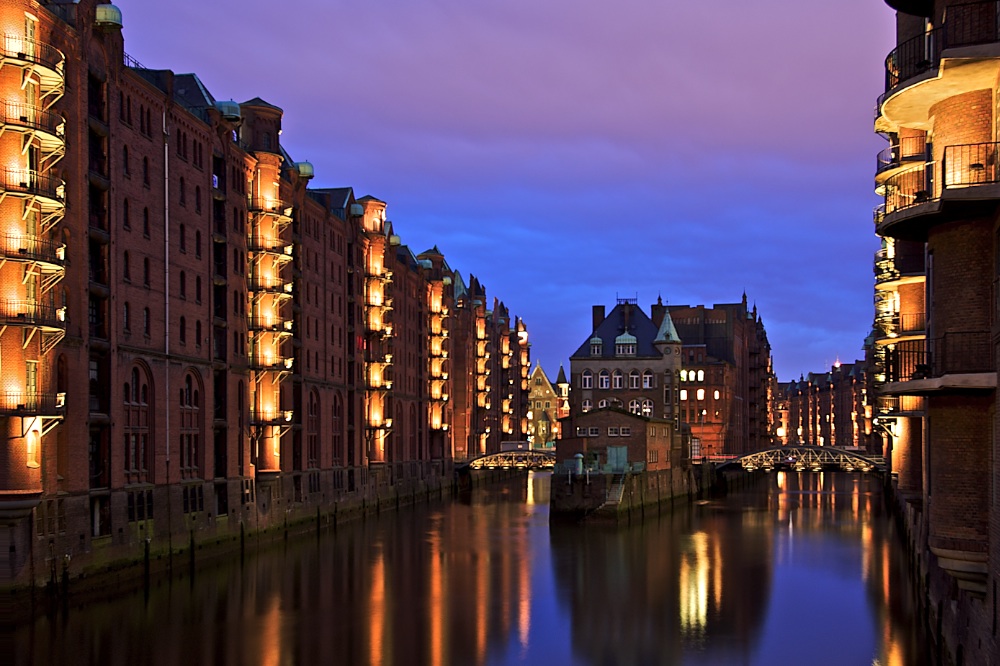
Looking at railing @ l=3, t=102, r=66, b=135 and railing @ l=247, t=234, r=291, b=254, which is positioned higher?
railing @ l=3, t=102, r=66, b=135

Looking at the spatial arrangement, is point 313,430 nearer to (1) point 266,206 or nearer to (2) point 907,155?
(1) point 266,206

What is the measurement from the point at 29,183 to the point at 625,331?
9225 cm

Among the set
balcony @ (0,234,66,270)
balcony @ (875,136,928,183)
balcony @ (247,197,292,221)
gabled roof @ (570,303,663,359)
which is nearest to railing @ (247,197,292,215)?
balcony @ (247,197,292,221)

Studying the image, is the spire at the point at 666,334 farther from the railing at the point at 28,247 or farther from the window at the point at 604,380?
the railing at the point at 28,247

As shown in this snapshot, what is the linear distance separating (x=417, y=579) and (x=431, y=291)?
73.3 m

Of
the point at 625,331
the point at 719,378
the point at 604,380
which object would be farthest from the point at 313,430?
the point at 719,378

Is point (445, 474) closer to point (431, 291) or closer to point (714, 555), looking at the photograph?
point (431, 291)

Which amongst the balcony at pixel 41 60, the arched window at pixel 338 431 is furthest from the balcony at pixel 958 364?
the arched window at pixel 338 431

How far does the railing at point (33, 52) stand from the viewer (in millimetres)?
44062

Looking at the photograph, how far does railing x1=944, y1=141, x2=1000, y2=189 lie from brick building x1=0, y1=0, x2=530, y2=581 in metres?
34.6

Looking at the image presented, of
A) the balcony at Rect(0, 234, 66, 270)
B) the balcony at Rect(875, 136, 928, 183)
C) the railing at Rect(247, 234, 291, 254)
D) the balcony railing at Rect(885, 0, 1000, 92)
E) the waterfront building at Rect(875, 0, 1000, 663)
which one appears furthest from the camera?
the railing at Rect(247, 234, 291, 254)

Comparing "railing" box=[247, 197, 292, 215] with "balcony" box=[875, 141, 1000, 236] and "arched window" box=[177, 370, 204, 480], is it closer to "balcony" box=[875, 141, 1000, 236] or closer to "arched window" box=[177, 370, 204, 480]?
"arched window" box=[177, 370, 204, 480]

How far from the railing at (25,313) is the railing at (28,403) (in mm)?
2732

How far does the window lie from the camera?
130 meters
